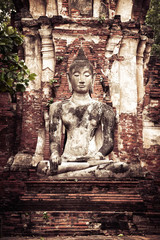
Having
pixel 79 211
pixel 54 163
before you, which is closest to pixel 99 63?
pixel 54 163

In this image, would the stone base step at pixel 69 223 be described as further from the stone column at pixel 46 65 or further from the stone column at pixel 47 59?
the stone column at pixel 47 59

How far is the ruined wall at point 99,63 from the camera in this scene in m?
8.07

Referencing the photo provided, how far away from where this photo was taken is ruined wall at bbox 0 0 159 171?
8070 millimetres

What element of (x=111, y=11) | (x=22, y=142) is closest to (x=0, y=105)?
(x=22, y=142)

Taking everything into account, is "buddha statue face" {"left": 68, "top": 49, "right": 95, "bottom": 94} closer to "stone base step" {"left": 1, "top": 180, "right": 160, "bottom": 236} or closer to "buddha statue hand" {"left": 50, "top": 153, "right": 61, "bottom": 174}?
"buddha statue hand" {"left": 50, "top": 153, "right": 61, "bottom": 174}

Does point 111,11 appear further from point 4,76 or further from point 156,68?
point 4,76

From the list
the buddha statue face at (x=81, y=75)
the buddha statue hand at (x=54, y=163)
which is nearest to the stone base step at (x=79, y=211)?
the buddha statue hand at (x=54, y=163)

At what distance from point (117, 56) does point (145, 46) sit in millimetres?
994

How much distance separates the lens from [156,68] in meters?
9.26

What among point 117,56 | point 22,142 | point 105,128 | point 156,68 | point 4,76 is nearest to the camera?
point 4,76

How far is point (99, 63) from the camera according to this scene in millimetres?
8125

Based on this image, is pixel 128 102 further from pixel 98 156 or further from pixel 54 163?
pixel 54 163

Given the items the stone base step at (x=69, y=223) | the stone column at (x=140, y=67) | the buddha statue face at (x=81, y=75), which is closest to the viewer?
the stone base step at (x=69, y=223)

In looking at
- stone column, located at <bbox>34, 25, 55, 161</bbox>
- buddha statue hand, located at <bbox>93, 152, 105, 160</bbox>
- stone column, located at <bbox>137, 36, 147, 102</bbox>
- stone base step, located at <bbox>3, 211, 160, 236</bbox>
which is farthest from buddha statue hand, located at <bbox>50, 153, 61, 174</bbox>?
stone column, located at <bbox>137, 36, 147, 102</bbox>
